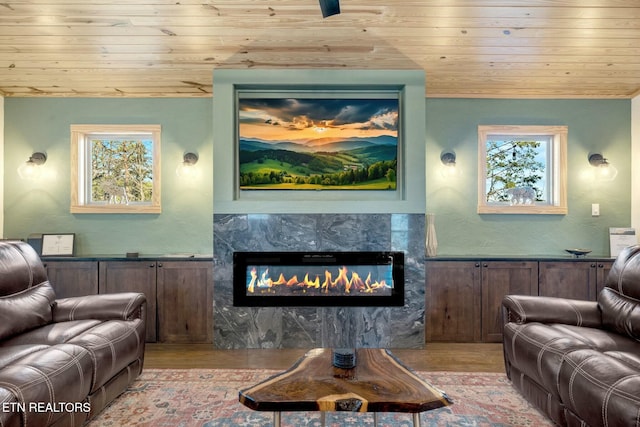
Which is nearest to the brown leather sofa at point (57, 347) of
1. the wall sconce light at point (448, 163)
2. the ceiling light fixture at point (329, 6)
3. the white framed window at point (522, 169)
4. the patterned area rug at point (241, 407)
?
the patterned area rug at point (241, 407)

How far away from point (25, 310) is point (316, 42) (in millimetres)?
2817

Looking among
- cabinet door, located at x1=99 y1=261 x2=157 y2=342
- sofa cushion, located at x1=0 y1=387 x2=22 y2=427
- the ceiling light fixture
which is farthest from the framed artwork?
the ceiling light fixture

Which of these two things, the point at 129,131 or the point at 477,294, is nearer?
the point at 477,294

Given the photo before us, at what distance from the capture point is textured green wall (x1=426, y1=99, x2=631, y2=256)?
13.2 feet

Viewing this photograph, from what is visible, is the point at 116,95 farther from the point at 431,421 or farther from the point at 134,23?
the point at 431,421

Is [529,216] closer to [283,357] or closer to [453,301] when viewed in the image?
[453,301]

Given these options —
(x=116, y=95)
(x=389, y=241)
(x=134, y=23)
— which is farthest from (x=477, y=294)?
(x=116, y=95)

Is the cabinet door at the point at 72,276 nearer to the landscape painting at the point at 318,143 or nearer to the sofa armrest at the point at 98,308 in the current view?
the sofa armrest at the point at 98,308

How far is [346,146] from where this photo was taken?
3547mm

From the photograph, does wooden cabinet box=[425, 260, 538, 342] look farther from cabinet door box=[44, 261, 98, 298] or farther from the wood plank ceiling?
Answer: cabinet door box=[44, 261, 98, 298]

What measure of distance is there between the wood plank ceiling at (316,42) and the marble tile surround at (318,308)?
1424 millimetres

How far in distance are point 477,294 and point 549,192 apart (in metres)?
1.58

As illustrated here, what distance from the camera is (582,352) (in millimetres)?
1854

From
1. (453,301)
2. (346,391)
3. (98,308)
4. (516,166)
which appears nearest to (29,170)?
(98,308)
